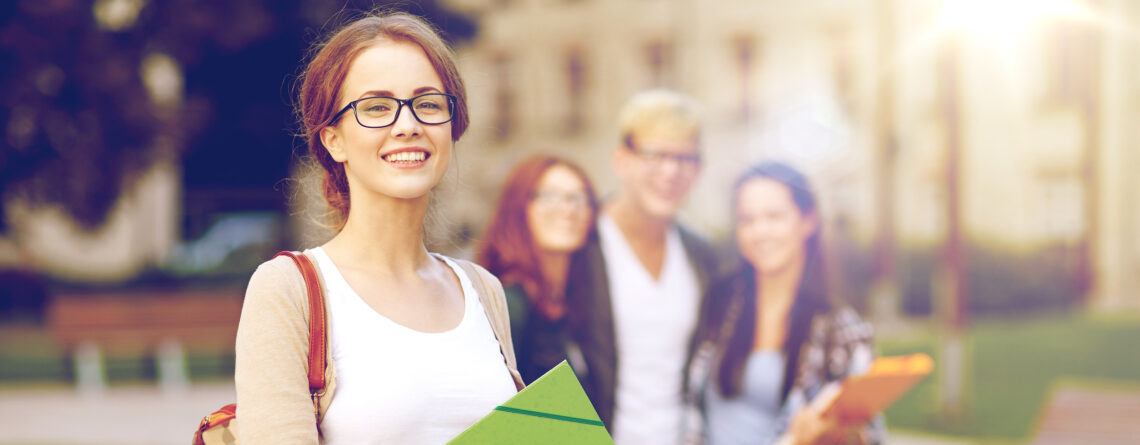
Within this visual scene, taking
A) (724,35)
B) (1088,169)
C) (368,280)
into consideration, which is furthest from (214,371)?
(368,280)

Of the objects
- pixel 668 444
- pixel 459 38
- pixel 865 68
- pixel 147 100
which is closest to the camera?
pixel 668 444

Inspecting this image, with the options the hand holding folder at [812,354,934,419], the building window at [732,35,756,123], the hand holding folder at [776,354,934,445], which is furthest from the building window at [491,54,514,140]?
the hand holding folder at [812,354,934,419]

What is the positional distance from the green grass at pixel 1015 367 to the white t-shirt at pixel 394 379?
607 centimetres

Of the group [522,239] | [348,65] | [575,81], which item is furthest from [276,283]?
[575,81]

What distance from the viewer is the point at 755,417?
12.1ft

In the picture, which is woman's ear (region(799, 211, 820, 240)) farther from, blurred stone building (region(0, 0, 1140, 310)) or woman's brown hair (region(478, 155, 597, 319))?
blurred stone building (region(0, 0, 1140, 310))

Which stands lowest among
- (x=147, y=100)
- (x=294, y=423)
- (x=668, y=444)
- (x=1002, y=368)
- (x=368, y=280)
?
(x=1002, y=368)

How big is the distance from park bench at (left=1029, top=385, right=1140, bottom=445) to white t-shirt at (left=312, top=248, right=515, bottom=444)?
5.81m

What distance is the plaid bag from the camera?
4.89 feet

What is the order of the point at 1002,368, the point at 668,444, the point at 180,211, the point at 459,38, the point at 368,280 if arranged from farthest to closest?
1. the point at 180,211
2. the point at 459,38
3. the point at 1002,368
4. the point at 668,444
5. the point at 368,280

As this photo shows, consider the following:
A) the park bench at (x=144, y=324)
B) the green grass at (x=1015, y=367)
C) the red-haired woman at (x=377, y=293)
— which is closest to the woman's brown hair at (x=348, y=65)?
the red-haired woman at (x=377, y=293)

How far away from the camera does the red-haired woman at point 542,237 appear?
132 inches

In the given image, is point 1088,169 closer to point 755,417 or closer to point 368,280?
point 755,417

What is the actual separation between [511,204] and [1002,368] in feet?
25.1
